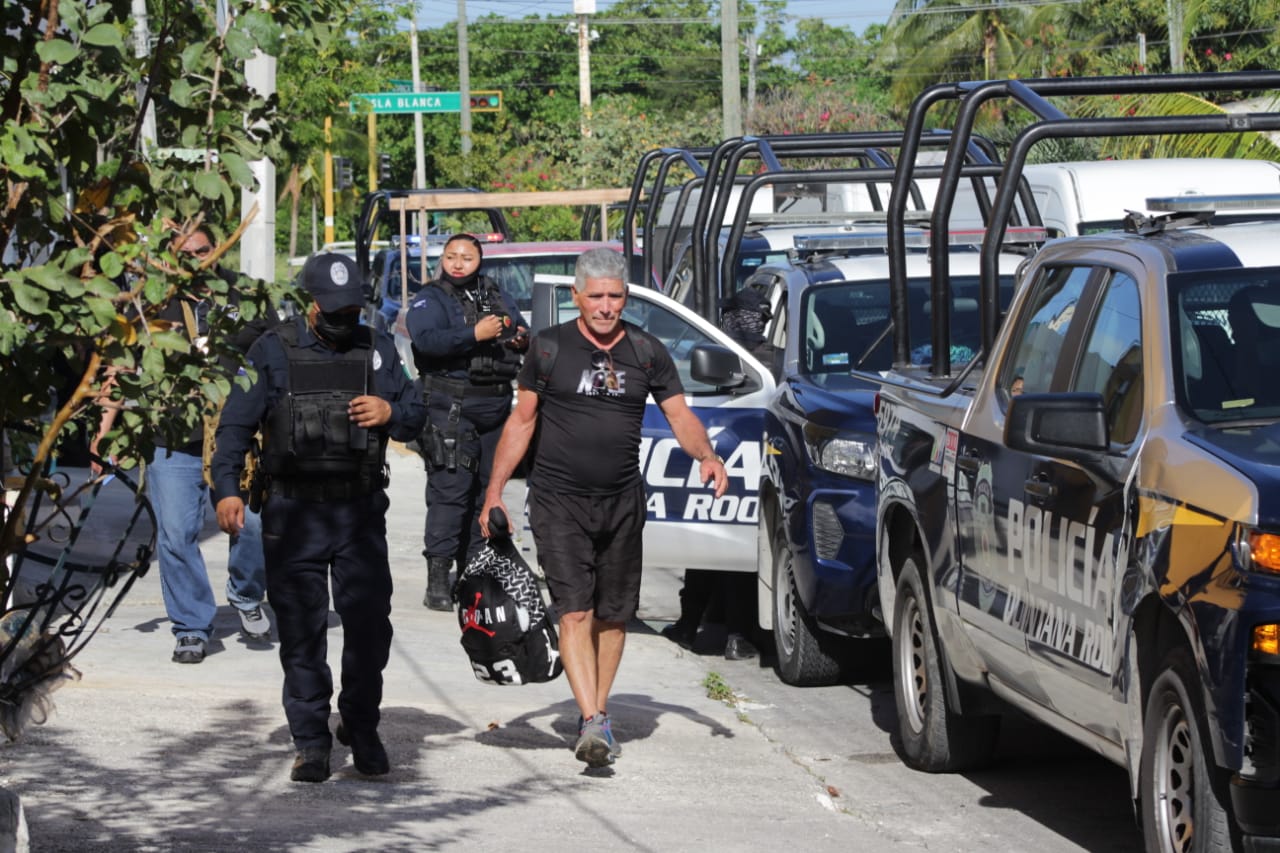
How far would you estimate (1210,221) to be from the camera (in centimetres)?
653

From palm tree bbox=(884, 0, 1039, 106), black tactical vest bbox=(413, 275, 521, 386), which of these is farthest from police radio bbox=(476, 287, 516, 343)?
palm tree bbox=(884, 0, 1039, 106)

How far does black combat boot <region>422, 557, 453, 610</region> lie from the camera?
10.7 metres

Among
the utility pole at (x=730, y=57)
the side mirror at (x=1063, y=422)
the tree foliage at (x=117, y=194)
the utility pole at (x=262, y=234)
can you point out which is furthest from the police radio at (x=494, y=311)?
the utility pole at (x=730, y=57)

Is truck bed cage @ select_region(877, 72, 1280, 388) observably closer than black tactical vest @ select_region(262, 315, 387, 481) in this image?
No

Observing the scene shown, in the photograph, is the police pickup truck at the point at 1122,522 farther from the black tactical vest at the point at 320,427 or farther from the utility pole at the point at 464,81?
the utility pole at the point at 464,81

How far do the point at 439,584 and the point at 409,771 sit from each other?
3.65 meters

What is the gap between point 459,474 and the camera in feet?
34.7

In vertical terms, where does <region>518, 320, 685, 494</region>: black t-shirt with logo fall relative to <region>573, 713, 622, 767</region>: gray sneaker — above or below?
above

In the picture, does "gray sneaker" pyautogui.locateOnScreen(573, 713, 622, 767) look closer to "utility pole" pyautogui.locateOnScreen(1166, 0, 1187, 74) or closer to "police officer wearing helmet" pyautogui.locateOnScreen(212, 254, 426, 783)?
"police officer wearing helmet" pyautogui.locateOnScreen(212, 254, 426, 783)

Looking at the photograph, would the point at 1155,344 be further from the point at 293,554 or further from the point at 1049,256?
the point at 293,554

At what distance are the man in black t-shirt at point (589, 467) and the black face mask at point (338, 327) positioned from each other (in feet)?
2.53

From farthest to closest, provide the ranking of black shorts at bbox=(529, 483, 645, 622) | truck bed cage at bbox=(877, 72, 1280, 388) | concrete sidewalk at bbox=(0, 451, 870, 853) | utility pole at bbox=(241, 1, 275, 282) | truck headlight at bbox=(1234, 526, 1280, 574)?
utility pole at bbox=(241, 1, 275, 282) → truck bed cage at bbox=(877, 72, 1280, 388) → black shorts at bbox=(529, 483, 645, 622) → concrete sidewalk at bbox=(0, 451, 870, 853) → truck headlight at bbox=(1234, 526, 1280, 574)

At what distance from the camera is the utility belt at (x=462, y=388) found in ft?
34.8

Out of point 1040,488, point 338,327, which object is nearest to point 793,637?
point 338,327
